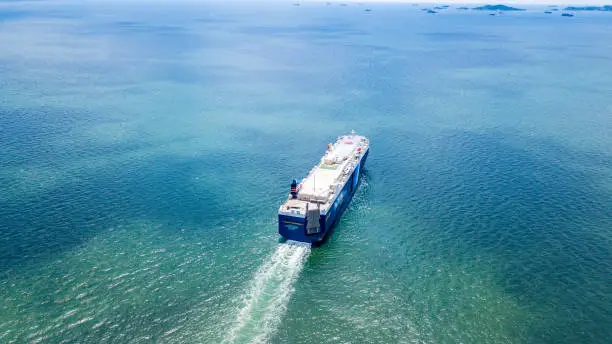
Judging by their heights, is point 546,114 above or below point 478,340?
above

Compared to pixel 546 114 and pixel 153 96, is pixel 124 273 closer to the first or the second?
pixel 153 96

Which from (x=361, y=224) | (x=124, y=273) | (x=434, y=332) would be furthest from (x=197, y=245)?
(x=434, y=332)

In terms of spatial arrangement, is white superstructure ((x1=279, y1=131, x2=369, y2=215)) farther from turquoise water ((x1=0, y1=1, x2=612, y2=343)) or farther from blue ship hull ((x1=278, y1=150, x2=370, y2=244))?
turquoise water ((x1=0, y1=1, x2=612, y2=343))

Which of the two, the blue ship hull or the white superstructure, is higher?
the white superstructure

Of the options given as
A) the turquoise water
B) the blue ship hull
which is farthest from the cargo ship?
the turquoise water

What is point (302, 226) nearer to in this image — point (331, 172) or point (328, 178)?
point (328, 178)

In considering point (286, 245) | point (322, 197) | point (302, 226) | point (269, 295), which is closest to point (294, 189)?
point (322, 197)

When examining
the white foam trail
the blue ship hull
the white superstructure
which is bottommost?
the white foam trail
